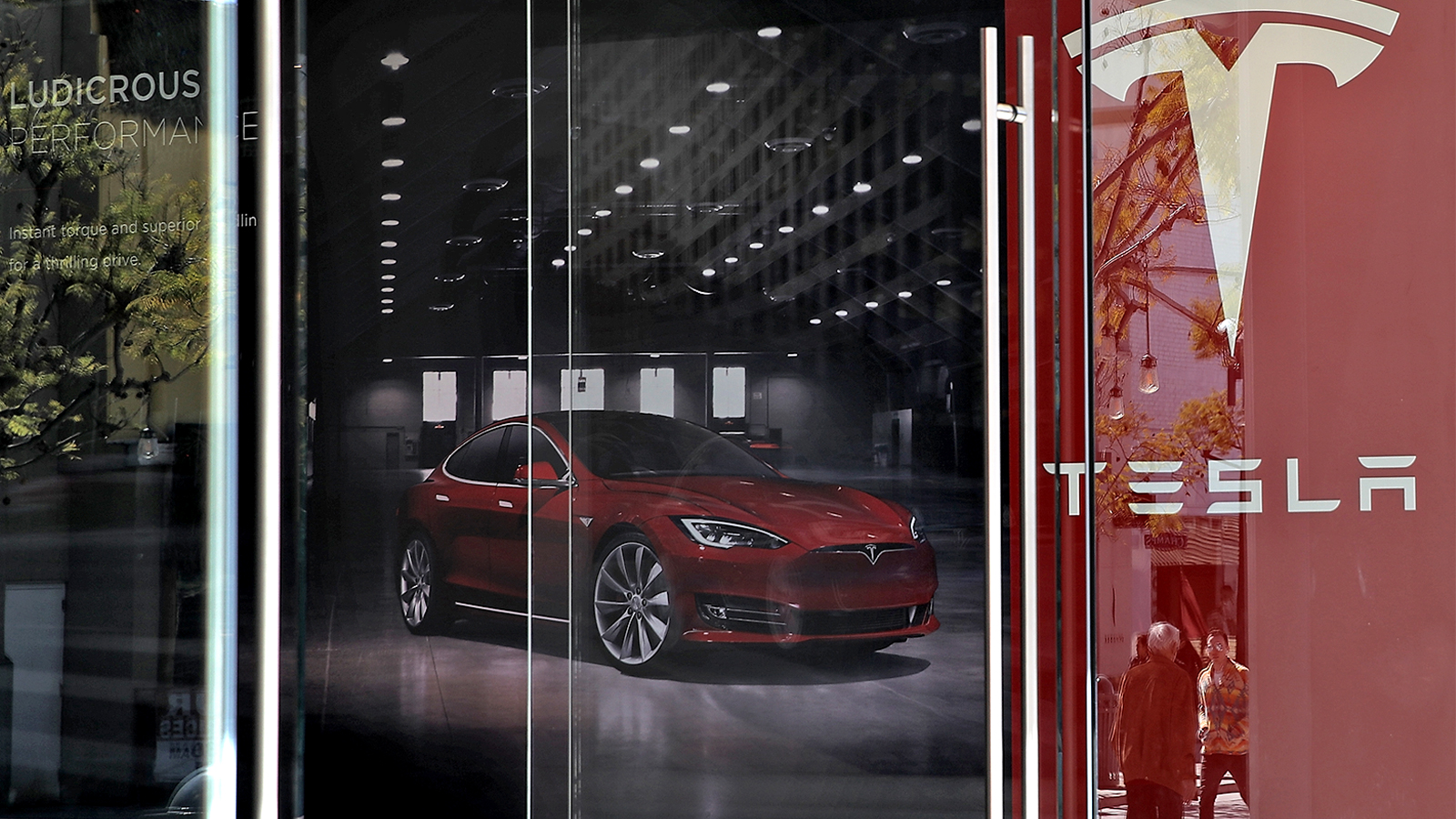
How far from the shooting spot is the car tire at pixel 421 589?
2.40m

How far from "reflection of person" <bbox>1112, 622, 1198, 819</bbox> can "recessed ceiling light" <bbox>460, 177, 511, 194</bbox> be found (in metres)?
1.74

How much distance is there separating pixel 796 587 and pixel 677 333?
57 centimetres

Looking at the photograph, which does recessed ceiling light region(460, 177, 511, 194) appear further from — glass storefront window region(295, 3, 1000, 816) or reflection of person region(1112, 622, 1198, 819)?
reflection of person region(1112, 622, 1198, 819)

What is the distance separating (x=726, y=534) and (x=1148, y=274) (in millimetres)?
928

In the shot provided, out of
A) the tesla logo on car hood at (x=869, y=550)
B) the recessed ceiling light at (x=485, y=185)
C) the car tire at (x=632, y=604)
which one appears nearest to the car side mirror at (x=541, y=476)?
the car tire at (x=632, y=604)

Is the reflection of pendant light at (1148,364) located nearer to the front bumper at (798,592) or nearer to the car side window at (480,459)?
the front bumper at (798,592)

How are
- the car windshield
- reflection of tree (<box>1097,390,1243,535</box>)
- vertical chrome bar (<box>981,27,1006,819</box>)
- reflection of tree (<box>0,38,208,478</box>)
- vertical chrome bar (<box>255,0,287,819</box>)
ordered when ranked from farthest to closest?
reflection of tree (<box>0,38,208,478</box>) < the car windshield < reflection of tree (<box>1097,390,1243,535</box>) < vertical chrome bar (<box>981,27,1006,819</box>) < vertical chrome bar (<box>255,0,287,819</box>)

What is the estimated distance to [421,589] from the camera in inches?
95.1

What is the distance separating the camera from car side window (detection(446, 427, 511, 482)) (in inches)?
89.1

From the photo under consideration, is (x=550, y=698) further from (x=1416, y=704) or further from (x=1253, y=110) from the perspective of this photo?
(x=1253, y=110)

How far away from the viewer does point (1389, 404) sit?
63.4 inches

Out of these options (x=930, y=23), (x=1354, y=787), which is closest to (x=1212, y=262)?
(x=930, y=23)

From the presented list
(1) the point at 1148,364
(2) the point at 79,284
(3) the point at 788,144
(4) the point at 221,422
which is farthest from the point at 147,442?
(1) the point at 1148,364

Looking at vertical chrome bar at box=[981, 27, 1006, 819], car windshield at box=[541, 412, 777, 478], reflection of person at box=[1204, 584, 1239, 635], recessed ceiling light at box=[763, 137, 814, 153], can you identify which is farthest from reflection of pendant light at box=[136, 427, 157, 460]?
reflection of person at box=[1204, 584, 1239, 635]
